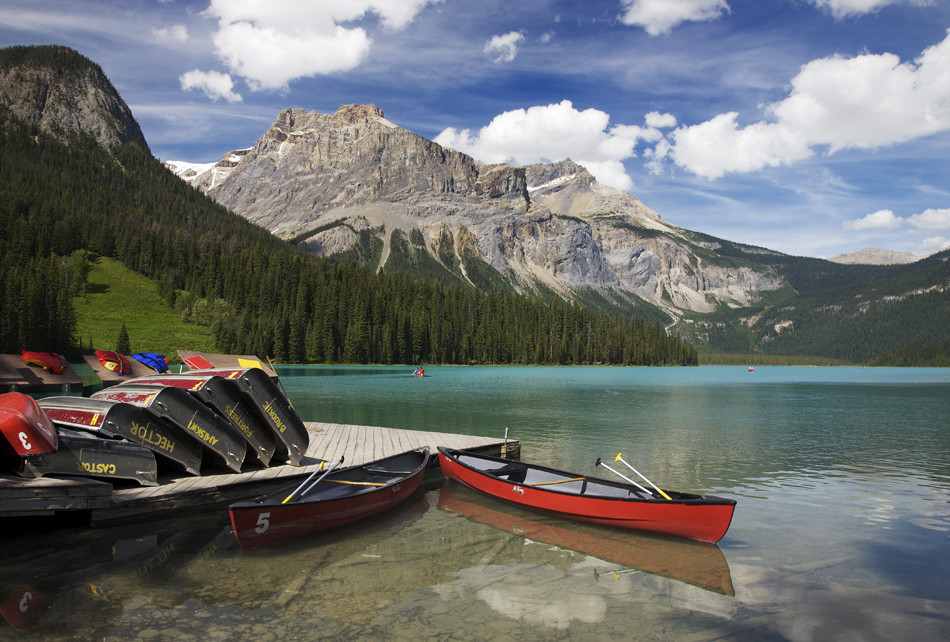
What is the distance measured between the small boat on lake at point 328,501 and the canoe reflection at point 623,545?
194 centimetres

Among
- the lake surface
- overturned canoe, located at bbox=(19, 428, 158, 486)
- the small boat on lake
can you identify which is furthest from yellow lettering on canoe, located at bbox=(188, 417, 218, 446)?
the small boat on lake

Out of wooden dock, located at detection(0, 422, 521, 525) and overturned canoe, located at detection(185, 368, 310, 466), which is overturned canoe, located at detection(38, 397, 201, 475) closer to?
wooden dock, located at detection(0, 422, 521, 525)

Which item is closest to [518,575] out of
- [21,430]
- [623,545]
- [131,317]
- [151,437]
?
[623,545]

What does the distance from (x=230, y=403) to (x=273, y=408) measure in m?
1.35

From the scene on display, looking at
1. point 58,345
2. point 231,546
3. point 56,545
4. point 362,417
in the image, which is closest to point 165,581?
point 231,546

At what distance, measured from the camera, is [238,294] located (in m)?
132

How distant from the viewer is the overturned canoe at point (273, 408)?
15977mm

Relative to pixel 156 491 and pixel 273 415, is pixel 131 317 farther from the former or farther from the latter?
pixel 156 491

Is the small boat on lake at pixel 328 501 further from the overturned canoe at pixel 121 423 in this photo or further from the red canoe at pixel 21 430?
the red canoe at pixel 21 430

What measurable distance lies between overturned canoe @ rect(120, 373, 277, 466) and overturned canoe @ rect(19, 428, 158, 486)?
201 cm

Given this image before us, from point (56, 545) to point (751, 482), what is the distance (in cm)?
2123

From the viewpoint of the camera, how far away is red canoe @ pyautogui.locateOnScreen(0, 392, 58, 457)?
11109 mm

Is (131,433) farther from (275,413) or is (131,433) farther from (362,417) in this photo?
(362,417)

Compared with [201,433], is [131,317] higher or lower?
higher
